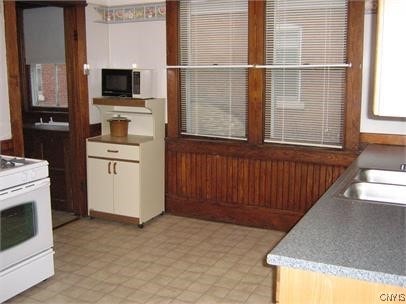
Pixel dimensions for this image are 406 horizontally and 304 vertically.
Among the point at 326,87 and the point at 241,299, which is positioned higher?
the point at 326,87

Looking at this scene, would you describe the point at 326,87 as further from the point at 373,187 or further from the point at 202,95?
the point at 373,187

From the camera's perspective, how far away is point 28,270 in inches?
118

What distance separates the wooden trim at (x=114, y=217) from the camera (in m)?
4.37

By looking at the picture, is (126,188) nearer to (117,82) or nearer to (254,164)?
(117,82)

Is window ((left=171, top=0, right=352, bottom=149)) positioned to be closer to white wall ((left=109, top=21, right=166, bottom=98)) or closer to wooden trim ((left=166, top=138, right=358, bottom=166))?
wooden trim ((left=166, top=138, right=358, bottom=166))

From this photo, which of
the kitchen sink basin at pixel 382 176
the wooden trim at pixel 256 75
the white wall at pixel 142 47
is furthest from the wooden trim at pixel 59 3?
the kitchen sink basin at pixel 382 176

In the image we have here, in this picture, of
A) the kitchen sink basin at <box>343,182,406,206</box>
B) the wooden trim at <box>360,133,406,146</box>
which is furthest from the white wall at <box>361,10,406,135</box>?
the kitchen sink basin at <box>343,182,406,206</box>

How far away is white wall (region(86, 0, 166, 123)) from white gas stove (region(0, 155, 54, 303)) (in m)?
1.73

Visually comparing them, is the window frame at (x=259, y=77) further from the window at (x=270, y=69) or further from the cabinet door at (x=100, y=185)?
the cabinet door at (x=100, y=185)

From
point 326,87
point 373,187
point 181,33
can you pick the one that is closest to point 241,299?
point 373,187

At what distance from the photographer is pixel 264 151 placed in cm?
418

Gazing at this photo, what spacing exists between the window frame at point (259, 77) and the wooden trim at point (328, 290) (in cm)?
256

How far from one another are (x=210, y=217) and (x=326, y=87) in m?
1.69

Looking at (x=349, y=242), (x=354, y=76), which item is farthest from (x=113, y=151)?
(x=349, y=242)
